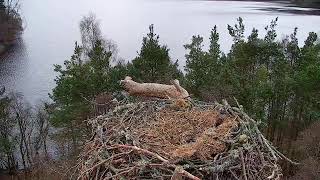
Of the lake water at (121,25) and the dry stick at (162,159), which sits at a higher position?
the dry stick at (162,159)

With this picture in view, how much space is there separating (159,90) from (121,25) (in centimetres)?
5028

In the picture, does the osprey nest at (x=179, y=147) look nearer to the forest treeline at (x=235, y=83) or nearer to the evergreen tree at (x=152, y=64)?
the forest treeline at (x=235, y=83)

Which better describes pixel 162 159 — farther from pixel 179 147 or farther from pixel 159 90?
pixel 159 90

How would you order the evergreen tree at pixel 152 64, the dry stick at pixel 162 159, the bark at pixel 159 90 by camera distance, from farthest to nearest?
the evergreen tree at pixel 152 64
the bark at pixel 159 90
the dry stick at pixel 162 159

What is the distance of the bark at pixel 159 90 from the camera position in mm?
8273

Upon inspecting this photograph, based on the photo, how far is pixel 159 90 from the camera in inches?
334

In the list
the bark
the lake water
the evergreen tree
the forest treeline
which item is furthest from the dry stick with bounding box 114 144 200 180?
the lake water

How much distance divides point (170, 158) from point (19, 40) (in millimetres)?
49966

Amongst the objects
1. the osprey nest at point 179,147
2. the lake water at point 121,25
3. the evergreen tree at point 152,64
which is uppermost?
the osprey nest at point 179,147

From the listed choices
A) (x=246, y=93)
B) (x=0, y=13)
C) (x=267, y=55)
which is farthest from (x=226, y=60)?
(x=0, y=13)

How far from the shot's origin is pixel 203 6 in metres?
77.5

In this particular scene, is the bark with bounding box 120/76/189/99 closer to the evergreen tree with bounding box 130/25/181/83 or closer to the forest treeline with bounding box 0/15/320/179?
the forest treeline with bounding box 0/15/320/179

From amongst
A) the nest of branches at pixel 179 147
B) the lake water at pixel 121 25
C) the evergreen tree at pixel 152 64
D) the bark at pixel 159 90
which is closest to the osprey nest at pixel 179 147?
the nest of branches at pixel 179 147

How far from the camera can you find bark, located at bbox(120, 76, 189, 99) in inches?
326
